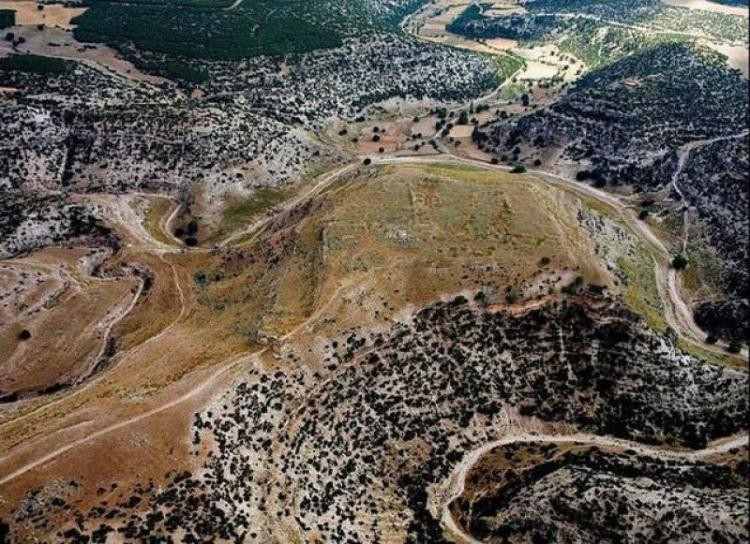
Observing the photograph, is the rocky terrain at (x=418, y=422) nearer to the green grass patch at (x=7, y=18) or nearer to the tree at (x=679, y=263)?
the tree at (x=679, y=263)

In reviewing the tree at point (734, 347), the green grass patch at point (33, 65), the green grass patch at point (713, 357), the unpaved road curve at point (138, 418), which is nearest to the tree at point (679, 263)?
the tree at point (734, 347)

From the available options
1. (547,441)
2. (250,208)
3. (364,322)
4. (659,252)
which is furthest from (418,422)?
(250,208)

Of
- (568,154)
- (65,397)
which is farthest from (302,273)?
(568,154)

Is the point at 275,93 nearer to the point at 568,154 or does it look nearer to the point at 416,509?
the point at 568,154

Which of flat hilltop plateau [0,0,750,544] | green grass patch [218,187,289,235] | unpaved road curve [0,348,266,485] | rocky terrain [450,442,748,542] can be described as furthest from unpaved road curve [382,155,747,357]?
unpaved road curve [0,348,266,485]

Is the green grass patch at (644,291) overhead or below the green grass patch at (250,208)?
overhead

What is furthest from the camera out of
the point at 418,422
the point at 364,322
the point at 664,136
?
the point at 664,136

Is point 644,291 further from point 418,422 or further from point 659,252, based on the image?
point 418,422
